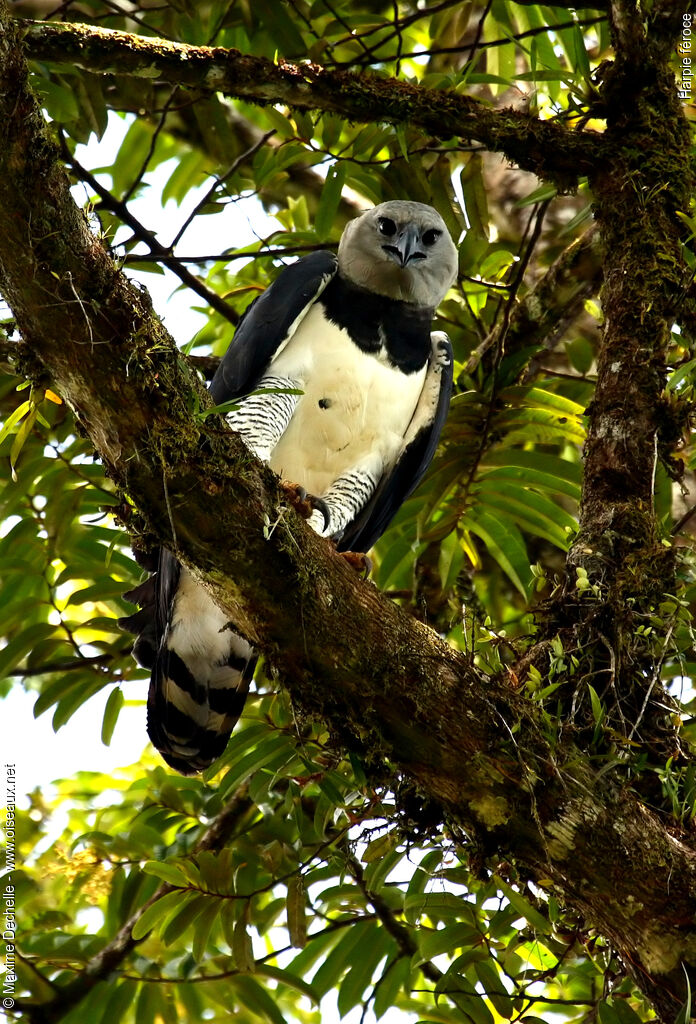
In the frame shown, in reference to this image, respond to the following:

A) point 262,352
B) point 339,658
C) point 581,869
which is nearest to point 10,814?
point 262,352

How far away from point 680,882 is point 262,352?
2.10 meters

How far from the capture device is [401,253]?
3932 mm

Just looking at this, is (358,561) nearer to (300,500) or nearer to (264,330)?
(300,500)

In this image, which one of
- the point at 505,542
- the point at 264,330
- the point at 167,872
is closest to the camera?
the point at 167,872

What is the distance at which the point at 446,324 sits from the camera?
457 cm

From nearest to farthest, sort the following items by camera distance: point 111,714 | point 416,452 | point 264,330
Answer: point 264,330 → point 111,714 → point 416,452

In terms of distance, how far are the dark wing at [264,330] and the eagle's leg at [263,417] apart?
65 mm

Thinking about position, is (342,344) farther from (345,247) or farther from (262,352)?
(345,247)

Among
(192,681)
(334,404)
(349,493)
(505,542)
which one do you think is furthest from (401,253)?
(192,681)

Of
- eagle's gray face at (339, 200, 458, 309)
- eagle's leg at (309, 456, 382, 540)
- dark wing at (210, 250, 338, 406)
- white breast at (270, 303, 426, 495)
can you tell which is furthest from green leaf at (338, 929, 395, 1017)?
eagle's gray face at (339, 200, 458, 309)

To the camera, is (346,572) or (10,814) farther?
(10,814)

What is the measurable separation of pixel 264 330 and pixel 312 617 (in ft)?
4.85

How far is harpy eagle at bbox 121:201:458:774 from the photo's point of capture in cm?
355

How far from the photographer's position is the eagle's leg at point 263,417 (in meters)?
3.43
